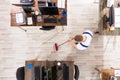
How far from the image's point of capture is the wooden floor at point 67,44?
4.93 m

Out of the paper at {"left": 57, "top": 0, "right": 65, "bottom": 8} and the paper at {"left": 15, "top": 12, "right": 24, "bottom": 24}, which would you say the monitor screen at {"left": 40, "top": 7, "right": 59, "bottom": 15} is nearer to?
the paper at {"left": 57, "top": 0, "right": 65, "bottom": 8}

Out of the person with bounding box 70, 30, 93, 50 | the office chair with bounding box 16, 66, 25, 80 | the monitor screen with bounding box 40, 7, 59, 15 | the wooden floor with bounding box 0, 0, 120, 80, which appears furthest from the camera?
the wooden floor with bounding box 0, 0, 120, 80

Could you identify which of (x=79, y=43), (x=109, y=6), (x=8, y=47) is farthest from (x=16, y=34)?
(x=109, y=6)

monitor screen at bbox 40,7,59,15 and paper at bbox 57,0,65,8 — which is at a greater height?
paper at bbox 57,0,65,8

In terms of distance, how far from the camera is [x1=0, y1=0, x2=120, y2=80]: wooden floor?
16.2ft

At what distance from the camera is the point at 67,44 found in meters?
5.00

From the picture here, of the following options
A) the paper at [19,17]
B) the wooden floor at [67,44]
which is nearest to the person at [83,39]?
the wooden floor at [67,44]

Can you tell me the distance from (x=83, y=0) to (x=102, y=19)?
2.59ft

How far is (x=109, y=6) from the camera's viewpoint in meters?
4.29

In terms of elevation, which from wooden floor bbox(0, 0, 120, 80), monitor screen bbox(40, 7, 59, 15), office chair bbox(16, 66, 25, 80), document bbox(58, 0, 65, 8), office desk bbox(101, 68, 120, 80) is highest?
document bbox(58, 0, 65, 8)

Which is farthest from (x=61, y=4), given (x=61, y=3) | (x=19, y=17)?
(x=19, y=17)

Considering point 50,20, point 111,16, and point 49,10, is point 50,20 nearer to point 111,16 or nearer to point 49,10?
point 49,10

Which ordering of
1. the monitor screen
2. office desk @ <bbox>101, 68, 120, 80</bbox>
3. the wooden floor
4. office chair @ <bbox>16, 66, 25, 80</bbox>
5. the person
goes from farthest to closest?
the wooden floor
the person
office desk @ <bbox>101, 68, 120, 80</bbox>
office chair @ <bbox>16, 66, 25, 80</bbox>
the monitor screen

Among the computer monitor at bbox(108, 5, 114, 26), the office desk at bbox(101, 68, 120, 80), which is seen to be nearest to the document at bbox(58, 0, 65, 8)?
the computer monitor at bbox(108, 5, 114, 26)
